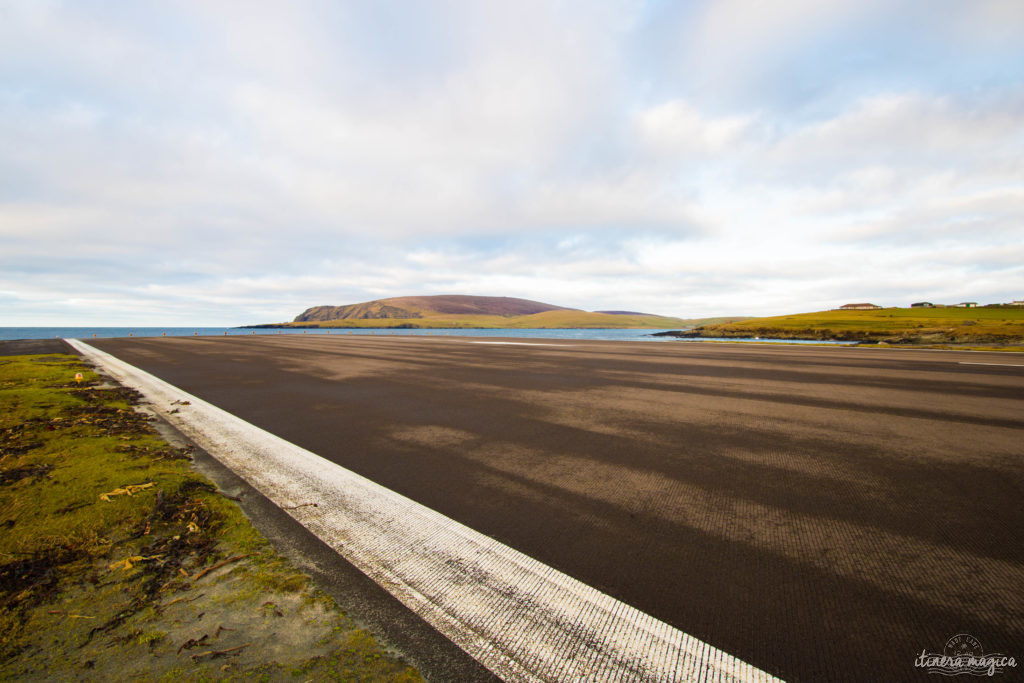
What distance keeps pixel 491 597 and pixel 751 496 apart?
274 cm

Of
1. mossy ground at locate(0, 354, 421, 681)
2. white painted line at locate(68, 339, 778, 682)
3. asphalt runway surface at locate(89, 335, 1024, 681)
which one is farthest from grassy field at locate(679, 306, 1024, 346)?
mossy ground at locate(0, 354, 421, 681)

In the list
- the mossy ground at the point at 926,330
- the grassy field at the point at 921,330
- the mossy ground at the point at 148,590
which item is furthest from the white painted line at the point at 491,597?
the grassy field at the point at 921,330

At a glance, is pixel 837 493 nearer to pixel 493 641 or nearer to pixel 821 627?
pixel 821 627

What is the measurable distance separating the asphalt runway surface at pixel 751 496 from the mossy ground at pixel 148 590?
133 centimetres

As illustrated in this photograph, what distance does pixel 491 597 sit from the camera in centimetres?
231

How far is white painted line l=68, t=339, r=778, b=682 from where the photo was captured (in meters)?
1.83

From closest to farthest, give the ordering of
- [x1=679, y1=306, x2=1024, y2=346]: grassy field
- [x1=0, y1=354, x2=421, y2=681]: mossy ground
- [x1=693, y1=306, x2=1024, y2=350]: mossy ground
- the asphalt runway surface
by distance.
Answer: [x1=0, y1=354, x2=421, y2=681]: mossy ground
the asphalt runway surface
[x1=693, y1=306, x2=1024, y2=350]: mossy ground
[x1=679, y1=306, x2=1024, y2=346]: grassy field

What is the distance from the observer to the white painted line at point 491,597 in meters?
1.83

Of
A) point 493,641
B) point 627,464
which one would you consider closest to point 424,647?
point 493,641

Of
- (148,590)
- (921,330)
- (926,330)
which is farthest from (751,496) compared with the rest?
(921,330)

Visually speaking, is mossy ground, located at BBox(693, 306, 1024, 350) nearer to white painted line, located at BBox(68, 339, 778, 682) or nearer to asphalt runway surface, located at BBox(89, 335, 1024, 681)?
asphalt runway surface, located at BBox(89, 335, 1024, 681)

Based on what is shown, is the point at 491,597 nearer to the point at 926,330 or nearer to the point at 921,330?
the point at 926,330

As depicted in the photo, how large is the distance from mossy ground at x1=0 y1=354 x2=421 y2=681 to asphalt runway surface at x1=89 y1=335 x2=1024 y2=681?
52.4 inches

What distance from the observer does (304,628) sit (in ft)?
6.64
